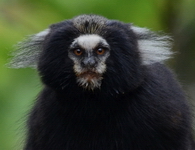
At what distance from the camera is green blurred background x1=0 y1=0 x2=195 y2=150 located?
802 cm

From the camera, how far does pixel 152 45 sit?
6840mm

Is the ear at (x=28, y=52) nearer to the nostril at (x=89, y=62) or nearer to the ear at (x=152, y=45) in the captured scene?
the nostril at (x=89, y=62)

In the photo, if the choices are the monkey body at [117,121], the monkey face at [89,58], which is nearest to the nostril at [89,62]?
the monkey face at [89,58]

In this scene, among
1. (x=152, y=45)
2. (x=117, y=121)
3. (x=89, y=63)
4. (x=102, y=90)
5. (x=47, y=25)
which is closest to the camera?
(x=89, y=63)

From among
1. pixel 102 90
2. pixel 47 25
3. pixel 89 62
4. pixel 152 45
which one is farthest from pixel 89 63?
pixel 47 25

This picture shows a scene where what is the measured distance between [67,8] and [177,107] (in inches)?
97.9

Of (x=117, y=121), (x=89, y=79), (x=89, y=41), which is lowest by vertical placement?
(x=117, y=121)

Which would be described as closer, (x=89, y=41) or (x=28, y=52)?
(x=89, y=41)

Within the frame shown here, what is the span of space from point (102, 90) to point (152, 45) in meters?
0.73

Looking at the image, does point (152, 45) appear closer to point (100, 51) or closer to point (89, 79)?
point (100, 51)

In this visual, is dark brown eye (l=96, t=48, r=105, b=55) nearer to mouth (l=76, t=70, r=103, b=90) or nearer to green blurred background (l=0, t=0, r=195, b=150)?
mouth (l=76, t=70, r=103, b=90)

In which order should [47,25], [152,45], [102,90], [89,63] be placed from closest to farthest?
[89,63]
[102,90]
[152,45]
[47,25]

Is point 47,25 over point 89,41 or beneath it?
beneath

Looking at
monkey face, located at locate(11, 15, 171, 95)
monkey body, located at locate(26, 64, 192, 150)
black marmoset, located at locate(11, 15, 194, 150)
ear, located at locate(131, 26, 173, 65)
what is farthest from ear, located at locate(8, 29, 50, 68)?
ear, located at locate(131, 26, 173, 65)
